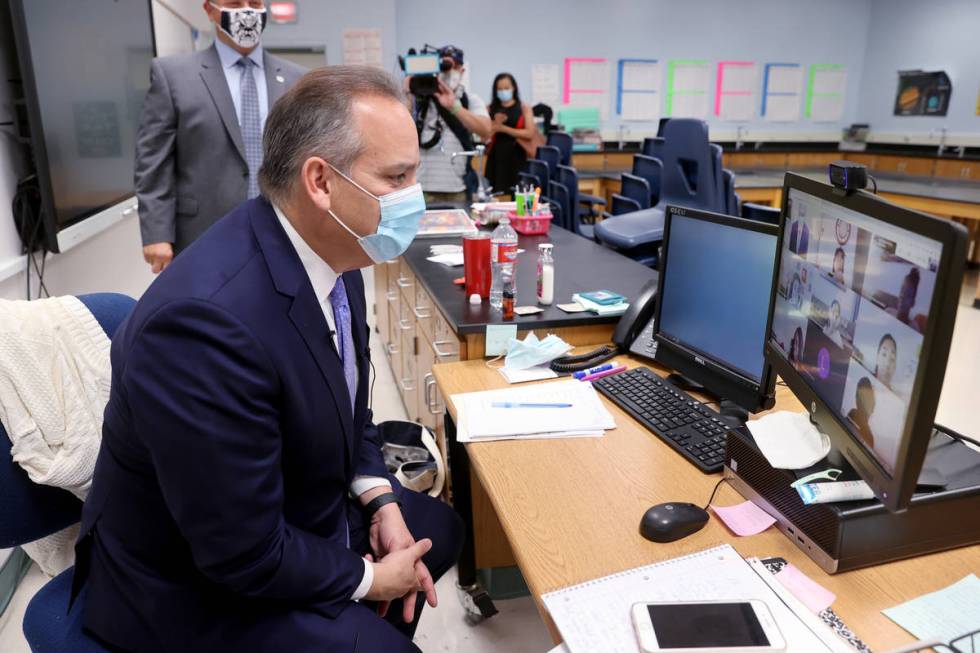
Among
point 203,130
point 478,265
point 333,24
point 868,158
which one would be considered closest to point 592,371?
point 478,265

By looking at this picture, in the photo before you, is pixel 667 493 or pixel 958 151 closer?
pixel 667 493

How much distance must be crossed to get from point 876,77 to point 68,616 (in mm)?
9162

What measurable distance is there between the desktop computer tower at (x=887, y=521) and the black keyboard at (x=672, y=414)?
0.73ft

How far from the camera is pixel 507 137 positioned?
17.5 ft

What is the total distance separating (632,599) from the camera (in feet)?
2.85

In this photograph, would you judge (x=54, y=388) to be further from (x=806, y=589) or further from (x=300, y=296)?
(x=806, y=589)

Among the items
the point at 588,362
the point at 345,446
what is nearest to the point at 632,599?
the point at 345,446

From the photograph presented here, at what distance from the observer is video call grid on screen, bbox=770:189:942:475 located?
73 centimetres

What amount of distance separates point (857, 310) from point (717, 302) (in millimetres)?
557

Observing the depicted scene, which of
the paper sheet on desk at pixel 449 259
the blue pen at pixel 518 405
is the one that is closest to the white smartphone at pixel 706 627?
the blue pen at pixel 518 405

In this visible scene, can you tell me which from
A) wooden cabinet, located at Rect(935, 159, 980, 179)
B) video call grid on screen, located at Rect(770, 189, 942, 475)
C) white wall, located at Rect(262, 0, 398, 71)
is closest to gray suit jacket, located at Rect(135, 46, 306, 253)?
video call grid on screen, located at Rect(770, 189, 942, 475)

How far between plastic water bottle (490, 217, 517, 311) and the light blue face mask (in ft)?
2.26

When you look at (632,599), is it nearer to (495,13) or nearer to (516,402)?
(516,402)

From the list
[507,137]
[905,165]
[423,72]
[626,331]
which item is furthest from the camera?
[905,165]
